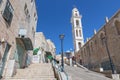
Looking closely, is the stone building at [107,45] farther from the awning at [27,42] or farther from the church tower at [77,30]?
the church tower at [77,30]

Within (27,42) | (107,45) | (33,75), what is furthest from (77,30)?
(33,75)

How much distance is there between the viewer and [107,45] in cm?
2392

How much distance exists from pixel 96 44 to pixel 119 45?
8804 mm

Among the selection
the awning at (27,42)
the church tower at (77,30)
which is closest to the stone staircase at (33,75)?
the awning at (27,42)

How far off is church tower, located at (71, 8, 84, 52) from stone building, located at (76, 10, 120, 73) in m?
20.2

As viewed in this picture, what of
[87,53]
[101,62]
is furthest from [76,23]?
[101,62]

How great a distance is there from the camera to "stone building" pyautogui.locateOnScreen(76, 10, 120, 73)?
21.2 metres

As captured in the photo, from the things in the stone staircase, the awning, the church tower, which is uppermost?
the church tower

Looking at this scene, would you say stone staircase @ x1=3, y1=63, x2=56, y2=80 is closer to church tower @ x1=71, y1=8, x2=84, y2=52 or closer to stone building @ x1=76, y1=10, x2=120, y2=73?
stone building @ x1=76, y1=10, x2=120, y2=73

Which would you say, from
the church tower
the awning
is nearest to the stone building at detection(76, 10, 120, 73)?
the awning

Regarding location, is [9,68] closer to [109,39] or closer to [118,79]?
[118,79]

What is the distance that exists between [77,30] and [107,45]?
32.9 m

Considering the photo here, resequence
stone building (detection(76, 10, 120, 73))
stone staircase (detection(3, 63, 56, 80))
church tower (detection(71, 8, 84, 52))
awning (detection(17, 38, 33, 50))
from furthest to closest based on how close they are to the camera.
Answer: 1. church tower (detection(71, 8, 84, 52))
2. stone building (detection(76, 10, 120, 73))
3. awning (detection(17, 38, 33, 50))
4. stone staircase (detection(3, 63, 56, 80))

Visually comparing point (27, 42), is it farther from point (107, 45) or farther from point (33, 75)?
point (107, 45)
